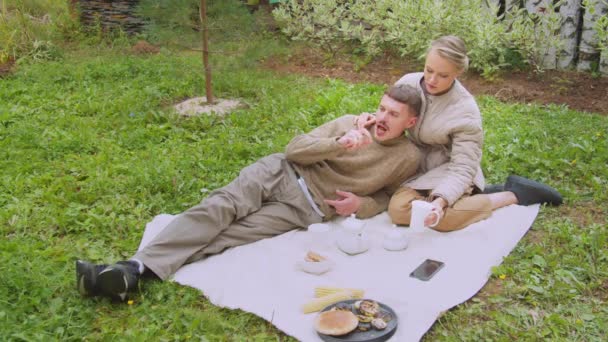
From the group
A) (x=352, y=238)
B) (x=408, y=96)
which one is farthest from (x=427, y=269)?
(x=408, y=96)

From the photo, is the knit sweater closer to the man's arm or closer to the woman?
the man's arm

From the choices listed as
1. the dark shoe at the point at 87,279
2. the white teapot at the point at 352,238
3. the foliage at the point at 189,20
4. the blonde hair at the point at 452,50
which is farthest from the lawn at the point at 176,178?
the blonde hair at the point at 452,50

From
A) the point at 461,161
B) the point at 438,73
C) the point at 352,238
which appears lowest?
the point at 352,238

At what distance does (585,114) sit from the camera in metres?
5.59

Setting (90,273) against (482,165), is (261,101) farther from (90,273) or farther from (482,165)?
(90,273)

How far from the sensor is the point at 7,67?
24.3 feet

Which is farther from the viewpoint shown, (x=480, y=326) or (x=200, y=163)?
(x=200, y=163)

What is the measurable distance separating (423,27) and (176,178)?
4.11 meters

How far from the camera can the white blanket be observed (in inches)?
108

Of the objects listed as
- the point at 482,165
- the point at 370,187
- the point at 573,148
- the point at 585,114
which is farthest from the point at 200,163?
the point at 585,114

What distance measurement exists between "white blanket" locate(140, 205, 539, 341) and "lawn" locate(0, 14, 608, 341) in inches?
2.8

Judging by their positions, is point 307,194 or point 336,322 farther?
point 307,194

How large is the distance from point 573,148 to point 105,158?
3.67 meters

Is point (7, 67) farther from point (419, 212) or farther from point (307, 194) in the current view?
point (419, 212)
